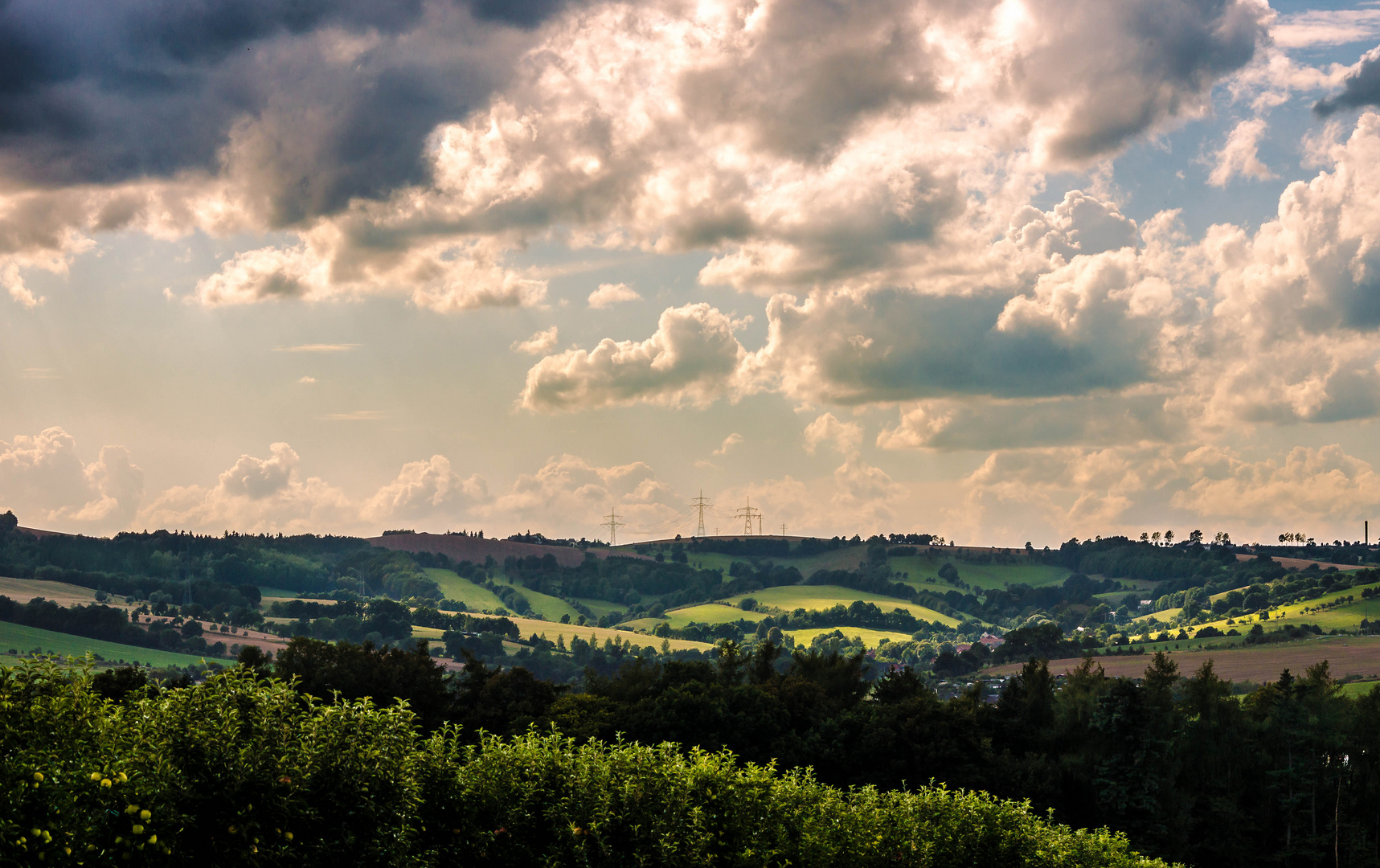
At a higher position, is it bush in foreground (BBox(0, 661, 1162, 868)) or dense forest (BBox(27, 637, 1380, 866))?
bush in foreground (BBox(0, 661, 1162, 868))

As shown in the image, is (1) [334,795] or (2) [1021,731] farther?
(2) [1021,731]

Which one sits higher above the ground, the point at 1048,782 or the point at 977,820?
the point at 977,820

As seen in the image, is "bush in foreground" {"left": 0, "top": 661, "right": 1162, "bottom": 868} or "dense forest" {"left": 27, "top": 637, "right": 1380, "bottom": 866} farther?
"dense forest" {"left": 27, "top": 637, "right": 1380, "bottom": 866}

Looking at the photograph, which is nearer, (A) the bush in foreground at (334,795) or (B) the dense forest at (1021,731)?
(A) the bush in foreground at (334,795)

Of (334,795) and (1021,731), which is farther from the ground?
(334,795)

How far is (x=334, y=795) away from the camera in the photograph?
2728cm

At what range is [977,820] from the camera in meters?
44.0

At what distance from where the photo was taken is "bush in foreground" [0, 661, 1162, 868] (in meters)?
Result: 23.5

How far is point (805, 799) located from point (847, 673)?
83663mm

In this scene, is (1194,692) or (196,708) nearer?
(196,708)

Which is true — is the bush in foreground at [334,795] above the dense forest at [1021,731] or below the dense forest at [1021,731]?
above

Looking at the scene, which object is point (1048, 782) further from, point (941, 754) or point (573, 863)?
point (573, 863)

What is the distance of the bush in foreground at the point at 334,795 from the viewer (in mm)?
23516

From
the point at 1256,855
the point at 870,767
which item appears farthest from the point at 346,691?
the point at 1256,855
